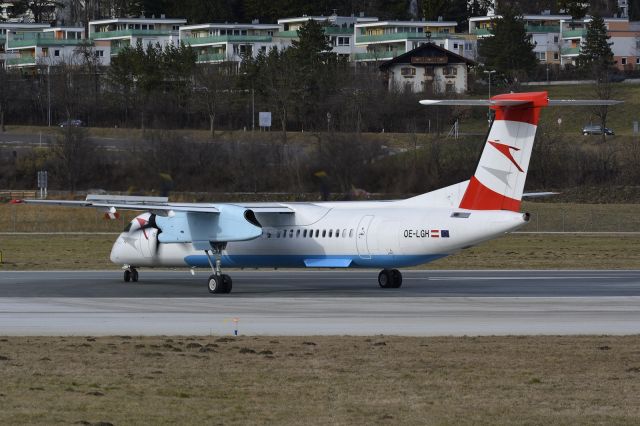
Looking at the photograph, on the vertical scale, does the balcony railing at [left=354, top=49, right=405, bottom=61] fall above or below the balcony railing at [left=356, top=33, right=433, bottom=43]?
below

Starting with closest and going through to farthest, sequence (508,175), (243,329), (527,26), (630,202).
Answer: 1. (243,329)
2. (508,175)
3. (630,202)
4. (527,26)

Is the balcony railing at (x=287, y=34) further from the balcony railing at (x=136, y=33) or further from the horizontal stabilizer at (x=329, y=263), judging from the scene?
the horizontal stabilizer at (x=329, y=263)

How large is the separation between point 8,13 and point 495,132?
139499mm

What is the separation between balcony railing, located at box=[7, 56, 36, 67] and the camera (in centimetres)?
13125

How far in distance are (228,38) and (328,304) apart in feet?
340

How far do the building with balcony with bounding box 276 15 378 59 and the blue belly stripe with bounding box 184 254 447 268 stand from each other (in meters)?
97.3

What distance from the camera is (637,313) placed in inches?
1047

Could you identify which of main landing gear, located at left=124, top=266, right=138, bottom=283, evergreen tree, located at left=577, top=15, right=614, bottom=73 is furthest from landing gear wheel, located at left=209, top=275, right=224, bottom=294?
evergreen tree, located at left=577, top=15, right=614, bottom=73

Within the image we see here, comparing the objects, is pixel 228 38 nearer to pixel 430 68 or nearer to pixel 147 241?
pixel 430 68

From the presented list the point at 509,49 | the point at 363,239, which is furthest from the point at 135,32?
the point at 363,239

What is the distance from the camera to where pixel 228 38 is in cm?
12988

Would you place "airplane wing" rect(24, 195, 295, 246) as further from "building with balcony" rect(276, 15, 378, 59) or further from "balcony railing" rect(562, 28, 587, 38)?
"balcony railing" rect(562, 28, 587, 38)

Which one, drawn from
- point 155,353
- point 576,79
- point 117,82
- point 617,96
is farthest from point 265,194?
point 576,79

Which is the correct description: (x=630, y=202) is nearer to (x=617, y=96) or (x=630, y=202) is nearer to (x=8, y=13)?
(x=617, y=96)
